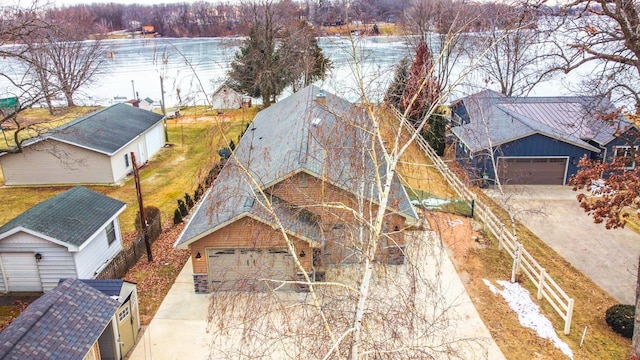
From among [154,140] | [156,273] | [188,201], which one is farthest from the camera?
[154,140]

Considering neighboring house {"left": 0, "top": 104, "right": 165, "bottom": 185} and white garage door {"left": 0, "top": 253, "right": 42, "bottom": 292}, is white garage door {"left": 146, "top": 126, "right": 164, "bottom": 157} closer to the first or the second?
neighboring house {"left": 0, "top": 104, "right": 165, "bottom": 185}

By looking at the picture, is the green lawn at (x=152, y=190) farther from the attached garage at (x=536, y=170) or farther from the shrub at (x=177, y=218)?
the attached garage at (x=536, y=170)

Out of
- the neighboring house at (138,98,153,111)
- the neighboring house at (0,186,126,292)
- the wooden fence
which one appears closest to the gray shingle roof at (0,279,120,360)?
the neighboring house at (0,186,126,292)

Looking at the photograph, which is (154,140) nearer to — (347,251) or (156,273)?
(156,273)

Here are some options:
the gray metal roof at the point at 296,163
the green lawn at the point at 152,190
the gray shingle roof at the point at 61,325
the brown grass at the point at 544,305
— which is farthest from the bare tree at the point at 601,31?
the green lawn at the point at 152,190

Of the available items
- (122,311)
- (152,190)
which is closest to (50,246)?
(122,311)

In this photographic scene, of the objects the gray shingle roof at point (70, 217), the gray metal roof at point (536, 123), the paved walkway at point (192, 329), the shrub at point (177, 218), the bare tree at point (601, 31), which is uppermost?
the bare tree at point (601, 31)

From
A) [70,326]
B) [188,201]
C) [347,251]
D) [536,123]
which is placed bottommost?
[188,201]
